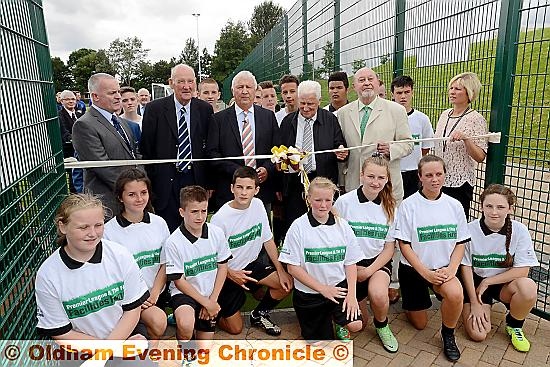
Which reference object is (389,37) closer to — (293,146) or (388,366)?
(293,146)

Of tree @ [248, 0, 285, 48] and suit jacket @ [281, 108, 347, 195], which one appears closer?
suit jacket @ [281, 108, 347, 195]

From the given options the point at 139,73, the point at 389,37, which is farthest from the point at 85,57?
the point at 389,37

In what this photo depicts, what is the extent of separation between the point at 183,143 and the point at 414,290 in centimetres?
240

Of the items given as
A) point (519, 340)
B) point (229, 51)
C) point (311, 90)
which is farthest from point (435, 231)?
point (229, 51)

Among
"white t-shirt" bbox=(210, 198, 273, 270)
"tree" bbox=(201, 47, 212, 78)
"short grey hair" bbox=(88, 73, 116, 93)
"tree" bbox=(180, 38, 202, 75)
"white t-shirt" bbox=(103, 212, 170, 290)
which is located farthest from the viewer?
"tree" bbox=(180, 38, 202, 75)

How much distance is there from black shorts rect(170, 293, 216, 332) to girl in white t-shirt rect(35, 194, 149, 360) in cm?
52

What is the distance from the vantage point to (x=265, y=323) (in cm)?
354

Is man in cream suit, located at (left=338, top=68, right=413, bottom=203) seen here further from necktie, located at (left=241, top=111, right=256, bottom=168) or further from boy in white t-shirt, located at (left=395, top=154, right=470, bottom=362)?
necktie, located at (left=241, top=111, right=256, bottom=168)

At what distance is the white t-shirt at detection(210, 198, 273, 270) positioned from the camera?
11.7ft

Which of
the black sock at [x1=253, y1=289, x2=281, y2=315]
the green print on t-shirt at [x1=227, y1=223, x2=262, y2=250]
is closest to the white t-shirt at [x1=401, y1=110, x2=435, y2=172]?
the green print on t-shirt at [x1=227, y1=223, x2=262, y2=250]

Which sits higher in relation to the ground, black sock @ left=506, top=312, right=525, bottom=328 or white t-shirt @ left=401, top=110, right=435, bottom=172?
white t-shirt @ left=401, top=110, right=435, bottom=172

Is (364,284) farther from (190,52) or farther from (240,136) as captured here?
(190,52)

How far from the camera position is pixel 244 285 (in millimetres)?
3545

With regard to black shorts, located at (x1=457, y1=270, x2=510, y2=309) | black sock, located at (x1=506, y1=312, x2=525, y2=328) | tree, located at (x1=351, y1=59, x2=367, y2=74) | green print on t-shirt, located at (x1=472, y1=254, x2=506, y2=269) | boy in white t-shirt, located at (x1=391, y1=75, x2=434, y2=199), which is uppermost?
tree, located at (x1=351, y1=59, x2=367, y2=74)
